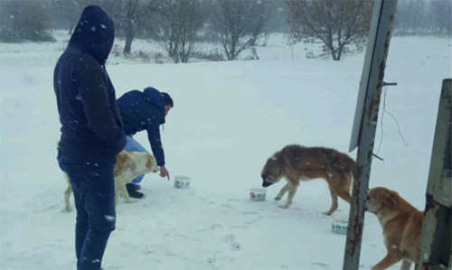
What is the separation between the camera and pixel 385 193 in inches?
185

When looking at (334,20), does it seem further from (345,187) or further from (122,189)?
(122,189)

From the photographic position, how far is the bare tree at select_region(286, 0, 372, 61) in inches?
830

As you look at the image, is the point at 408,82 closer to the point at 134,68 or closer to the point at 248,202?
the point at 134,68

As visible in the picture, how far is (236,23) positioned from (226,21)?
65cm

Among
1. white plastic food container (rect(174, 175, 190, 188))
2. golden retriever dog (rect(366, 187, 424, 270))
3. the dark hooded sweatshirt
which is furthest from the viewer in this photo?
white plastic food container (rect(174, 175, 190, 188))

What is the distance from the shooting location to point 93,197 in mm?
3627

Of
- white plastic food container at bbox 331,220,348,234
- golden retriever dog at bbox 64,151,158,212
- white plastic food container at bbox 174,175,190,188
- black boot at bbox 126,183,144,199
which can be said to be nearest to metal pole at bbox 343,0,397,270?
white plastic food container at bbox 331,220,348,234

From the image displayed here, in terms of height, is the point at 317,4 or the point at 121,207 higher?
the point at 317,4

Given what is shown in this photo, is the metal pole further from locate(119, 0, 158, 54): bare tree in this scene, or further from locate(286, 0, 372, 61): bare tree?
locate(119, 0, 158, 54): bare tree

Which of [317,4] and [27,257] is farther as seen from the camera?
[317,4]

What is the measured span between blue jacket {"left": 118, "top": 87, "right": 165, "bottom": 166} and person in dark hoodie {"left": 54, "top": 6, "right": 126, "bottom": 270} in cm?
280

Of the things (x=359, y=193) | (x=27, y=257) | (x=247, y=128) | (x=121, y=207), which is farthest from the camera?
(x=247, y=128)

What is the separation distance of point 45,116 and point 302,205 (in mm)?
7174

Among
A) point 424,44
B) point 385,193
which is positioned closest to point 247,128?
point 385,193
